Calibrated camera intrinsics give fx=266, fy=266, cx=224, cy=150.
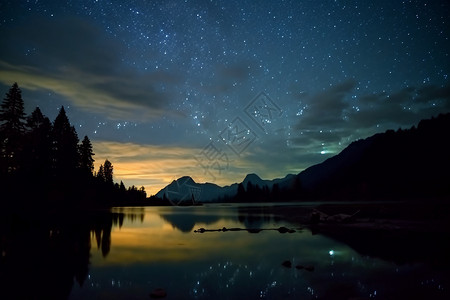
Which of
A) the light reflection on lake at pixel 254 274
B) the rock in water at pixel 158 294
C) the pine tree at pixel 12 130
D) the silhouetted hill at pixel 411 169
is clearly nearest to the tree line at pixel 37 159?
the pine tree at pixel 12 130

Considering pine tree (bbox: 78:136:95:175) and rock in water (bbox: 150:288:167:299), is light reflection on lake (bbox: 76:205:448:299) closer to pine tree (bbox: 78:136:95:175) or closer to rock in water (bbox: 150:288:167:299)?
rock in water (bbox: 150:288:167:299)

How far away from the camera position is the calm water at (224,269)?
12.0 meters

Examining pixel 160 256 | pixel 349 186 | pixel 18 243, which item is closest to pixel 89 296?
pixel 160 256

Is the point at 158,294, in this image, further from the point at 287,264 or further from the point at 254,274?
the point at 287,264

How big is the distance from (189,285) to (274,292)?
14.1 ft

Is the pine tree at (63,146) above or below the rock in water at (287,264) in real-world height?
above

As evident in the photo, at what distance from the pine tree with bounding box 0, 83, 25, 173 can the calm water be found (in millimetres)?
17851

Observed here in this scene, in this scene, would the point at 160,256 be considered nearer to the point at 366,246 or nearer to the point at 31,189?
the point at 366,246

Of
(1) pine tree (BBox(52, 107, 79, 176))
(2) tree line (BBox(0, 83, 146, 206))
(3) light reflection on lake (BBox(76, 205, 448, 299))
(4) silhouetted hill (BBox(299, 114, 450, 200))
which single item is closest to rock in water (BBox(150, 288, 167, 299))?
(3) light reflection on lake (BBox(76, 205, 448, 299))

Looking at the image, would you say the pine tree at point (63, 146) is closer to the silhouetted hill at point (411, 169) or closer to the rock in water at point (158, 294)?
the rock in water at point (158, 294)

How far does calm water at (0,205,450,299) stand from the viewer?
12.0 metres

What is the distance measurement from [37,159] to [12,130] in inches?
221

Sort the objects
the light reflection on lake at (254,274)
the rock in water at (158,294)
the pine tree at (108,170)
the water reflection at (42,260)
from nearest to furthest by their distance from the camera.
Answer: the rock in water at (158,294)
the light reflection on lake at (254,274)
the water reflection at (42,260)
the pine tree at (108,170)

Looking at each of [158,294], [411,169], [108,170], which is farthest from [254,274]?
[411,169]
